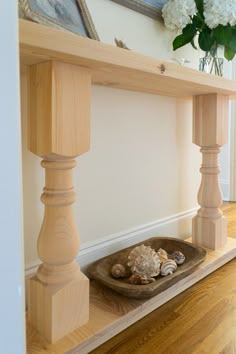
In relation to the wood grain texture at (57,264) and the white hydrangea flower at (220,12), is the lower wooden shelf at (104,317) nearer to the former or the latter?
the wood grain texture at (57,264)

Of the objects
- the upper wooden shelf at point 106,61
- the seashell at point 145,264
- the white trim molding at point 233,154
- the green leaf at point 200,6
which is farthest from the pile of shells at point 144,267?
the white trim molding at point 233,154

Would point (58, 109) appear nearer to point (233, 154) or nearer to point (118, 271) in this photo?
point (118, 271)

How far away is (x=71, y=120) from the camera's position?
2.55 ft

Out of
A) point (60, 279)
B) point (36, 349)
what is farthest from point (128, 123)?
point (36, 349)

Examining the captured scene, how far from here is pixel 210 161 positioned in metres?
1.43

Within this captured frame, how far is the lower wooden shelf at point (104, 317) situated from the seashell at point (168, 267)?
5cm

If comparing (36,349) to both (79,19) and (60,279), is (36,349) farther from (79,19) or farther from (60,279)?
(79,19)

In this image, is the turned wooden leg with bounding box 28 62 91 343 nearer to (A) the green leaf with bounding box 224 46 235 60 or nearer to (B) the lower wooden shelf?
(B) the lower wooden shelf

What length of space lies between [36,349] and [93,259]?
0.44m

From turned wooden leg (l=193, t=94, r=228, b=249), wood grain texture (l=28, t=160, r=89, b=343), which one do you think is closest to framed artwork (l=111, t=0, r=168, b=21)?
turned wooden leg (l=193, t=94, r=228, b=249)

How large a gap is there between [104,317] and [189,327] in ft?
0.84

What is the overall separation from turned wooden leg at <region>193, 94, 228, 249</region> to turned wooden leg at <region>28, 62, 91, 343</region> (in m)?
0.73

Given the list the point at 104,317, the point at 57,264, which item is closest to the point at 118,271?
the point at 104,317

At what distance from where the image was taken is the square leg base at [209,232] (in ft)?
4.67
